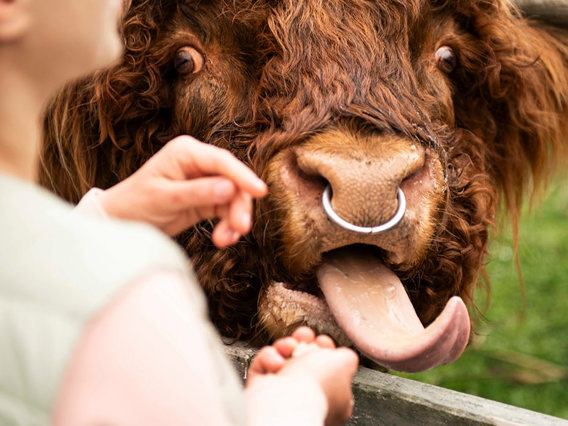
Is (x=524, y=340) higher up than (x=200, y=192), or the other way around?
(x=200, y=192)

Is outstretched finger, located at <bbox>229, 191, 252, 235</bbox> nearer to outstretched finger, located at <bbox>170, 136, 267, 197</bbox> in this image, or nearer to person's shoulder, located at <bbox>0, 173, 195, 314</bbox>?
outstretched finger, located at <bbox>170, 136, 267, 197</bbox>

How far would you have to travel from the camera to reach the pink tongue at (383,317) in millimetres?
1234

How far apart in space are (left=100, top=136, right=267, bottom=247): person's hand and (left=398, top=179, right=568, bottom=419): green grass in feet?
6.19

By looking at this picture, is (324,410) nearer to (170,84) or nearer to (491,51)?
(170,84)

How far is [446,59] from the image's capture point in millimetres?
2088

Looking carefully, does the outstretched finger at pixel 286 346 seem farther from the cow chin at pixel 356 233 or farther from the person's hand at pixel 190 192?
the cow chin at pixel 356 233

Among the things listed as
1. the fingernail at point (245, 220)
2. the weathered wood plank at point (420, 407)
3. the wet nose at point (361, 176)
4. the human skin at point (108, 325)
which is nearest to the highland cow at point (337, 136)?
the wet nose at point (361, 176)

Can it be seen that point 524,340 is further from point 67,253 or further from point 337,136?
point 67,253

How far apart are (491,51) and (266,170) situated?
922 mm

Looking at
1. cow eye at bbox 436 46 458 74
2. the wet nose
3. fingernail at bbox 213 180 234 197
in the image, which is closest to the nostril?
the wet nose

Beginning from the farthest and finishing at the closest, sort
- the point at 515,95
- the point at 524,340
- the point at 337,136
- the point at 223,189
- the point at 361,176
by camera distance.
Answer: the point at 524,340 < the point at 515,95 < the point at 337,136 < the point at 361,176 < the point at 223,189

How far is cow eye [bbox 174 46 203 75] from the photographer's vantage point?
1964 millimetres

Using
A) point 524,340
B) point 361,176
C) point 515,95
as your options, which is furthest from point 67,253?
point 524,340

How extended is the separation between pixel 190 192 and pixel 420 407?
78 cm
